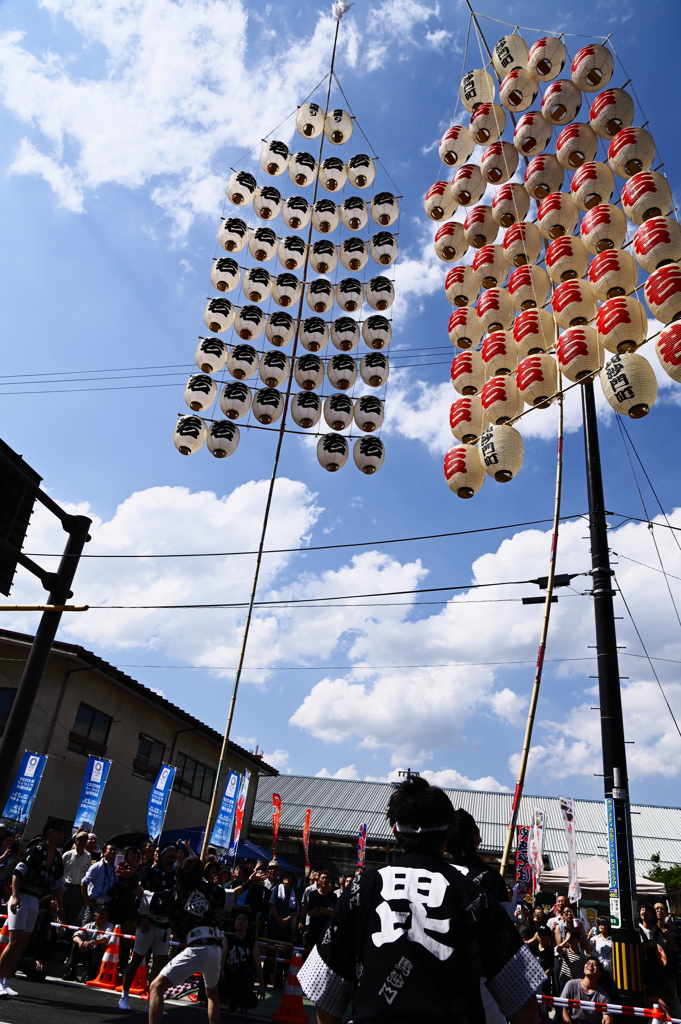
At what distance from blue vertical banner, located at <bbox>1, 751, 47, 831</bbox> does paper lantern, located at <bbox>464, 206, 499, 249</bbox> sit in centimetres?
1415

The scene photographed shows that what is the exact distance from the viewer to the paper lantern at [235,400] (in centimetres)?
1658

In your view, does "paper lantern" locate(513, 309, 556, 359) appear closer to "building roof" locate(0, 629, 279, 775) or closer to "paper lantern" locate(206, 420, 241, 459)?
"paper lantern" locate(206, 420, 241, 459)

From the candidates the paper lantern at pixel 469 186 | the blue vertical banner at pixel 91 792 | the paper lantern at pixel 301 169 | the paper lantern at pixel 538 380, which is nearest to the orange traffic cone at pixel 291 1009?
the blue vertical banner at pixel 91 792

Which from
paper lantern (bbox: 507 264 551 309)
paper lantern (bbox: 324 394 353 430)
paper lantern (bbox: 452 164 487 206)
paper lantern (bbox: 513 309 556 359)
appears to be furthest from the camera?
paper lantern (bbox: 324 394 353 430)

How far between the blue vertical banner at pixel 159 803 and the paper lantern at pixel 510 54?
17.7m

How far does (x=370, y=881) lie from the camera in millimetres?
2572

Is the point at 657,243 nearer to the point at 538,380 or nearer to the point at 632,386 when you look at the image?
the point at 632,386

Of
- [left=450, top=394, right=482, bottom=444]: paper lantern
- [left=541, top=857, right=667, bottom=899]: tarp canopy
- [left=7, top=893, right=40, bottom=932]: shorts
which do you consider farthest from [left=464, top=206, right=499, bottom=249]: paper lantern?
[left=541, top=857, right=667, bottom=899]: tarp canopy

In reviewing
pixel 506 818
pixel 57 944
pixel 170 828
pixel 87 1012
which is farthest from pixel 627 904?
pixel 506 818

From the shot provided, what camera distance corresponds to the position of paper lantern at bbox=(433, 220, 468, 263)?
45.4 feet

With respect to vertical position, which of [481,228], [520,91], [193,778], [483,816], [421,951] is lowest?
[421,951]

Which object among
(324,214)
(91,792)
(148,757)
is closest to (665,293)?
(324,214)

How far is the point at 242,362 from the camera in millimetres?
16812

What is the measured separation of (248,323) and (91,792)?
11.7m
